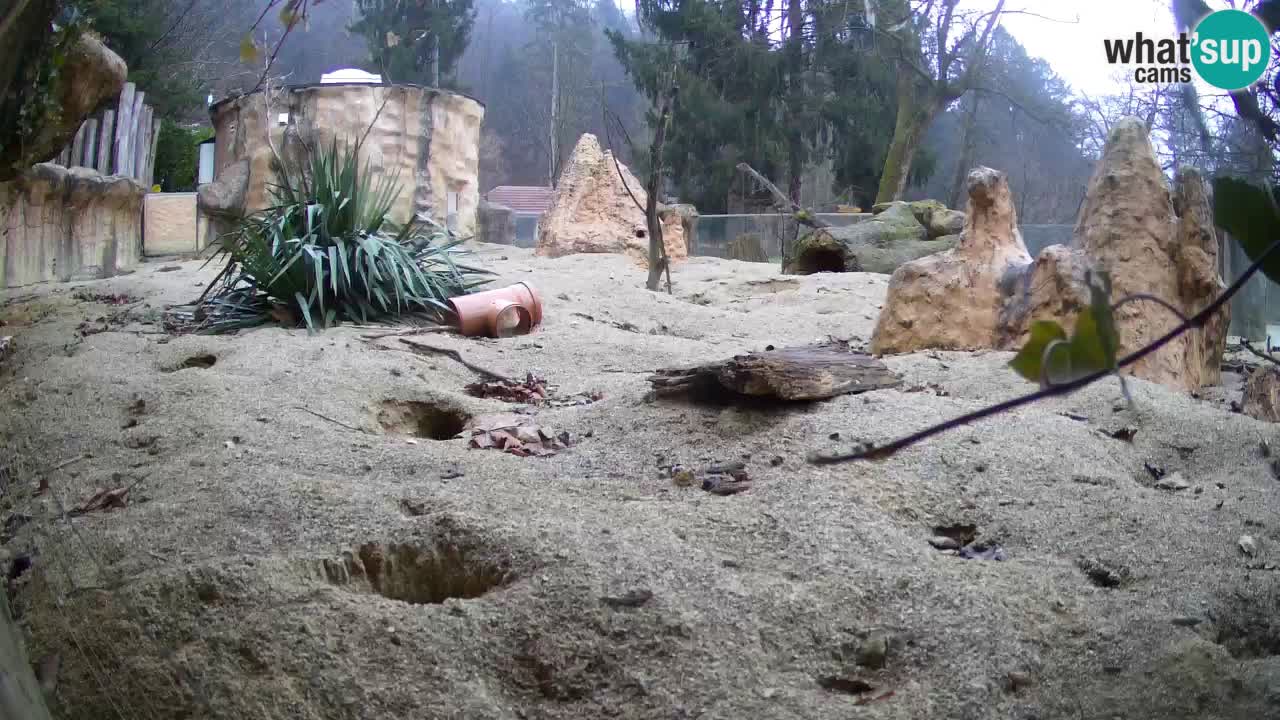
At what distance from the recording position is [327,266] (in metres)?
5.36

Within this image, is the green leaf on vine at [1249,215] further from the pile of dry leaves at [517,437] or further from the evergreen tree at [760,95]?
the evergreen tree at [760,95]

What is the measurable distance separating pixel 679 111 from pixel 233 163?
8586 millimetres

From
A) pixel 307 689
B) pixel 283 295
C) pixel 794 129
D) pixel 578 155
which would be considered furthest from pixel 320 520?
pixel 794 129

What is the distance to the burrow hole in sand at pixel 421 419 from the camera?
3.42 meters

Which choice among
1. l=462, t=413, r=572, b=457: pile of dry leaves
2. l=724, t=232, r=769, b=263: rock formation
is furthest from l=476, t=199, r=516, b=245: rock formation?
l=462, t=413, r=572, b=457: pile of dry leaves

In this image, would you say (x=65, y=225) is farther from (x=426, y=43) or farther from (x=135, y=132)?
(x=426, y=43)

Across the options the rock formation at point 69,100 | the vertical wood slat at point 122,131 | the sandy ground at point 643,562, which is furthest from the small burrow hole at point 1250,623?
the vertical wood slat at point 122,131

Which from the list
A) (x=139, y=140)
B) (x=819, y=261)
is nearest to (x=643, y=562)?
(x=819, y=261)

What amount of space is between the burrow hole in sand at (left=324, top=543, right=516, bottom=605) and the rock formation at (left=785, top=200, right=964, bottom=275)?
8.31 metres

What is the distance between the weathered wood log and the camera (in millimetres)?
2979

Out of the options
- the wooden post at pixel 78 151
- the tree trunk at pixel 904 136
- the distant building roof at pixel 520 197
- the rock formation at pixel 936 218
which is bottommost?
the rock formation at pixel 936 218

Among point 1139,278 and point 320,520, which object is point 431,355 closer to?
point 320,520

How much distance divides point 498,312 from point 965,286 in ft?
7.40

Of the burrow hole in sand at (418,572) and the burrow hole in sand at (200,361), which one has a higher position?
the burrow hole in sand at (200,361)
